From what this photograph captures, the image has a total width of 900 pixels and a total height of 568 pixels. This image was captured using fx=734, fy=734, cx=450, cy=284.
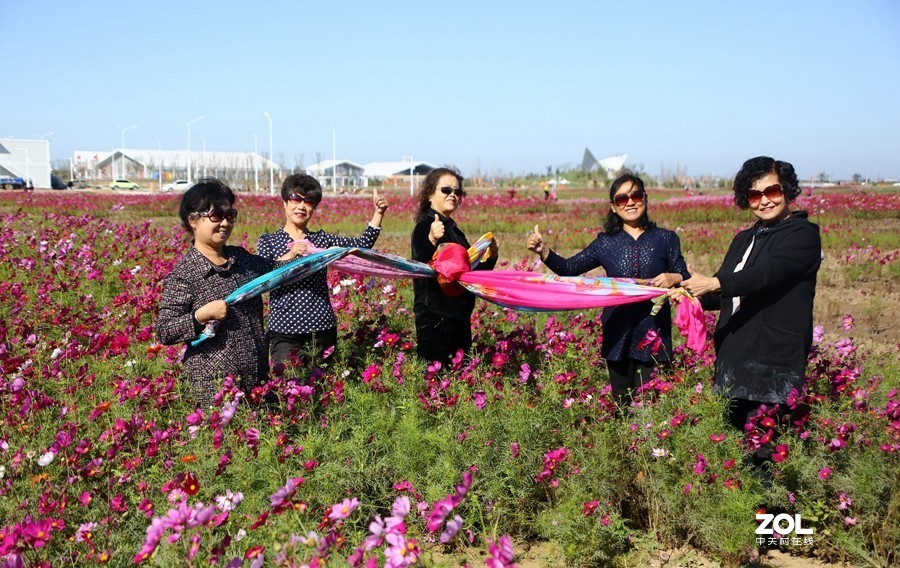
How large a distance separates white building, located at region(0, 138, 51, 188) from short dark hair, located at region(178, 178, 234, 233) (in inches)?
2156

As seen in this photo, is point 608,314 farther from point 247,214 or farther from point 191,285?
point 247,214

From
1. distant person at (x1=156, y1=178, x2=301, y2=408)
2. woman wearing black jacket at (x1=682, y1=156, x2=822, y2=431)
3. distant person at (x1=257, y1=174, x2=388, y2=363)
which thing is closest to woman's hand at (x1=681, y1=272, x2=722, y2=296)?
woman wearing black jacket at (x1=682, y1=156, x2=822, y2=431)

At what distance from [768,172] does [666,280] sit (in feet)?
2.27

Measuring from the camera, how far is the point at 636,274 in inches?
151

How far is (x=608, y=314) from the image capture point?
3875mm

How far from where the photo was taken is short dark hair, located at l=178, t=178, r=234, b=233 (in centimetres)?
321

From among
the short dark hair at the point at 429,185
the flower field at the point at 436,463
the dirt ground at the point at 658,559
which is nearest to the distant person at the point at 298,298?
the flower field at the point at 436,463

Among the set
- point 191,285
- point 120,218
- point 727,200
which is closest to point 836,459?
point 191,285

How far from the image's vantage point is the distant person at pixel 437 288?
156 inches

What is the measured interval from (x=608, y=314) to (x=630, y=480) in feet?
3.35

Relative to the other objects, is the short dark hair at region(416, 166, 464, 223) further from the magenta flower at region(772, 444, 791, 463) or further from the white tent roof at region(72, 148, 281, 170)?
the white tent roof at region(72, 148, 281, 170)

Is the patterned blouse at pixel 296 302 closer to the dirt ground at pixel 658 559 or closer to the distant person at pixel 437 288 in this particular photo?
the distant person at pixel 437 288

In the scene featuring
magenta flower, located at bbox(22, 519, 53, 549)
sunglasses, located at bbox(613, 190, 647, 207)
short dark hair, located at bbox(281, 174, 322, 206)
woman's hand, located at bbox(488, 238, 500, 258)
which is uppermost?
short dark hair, located at bbox(281, 174, 322, 206)

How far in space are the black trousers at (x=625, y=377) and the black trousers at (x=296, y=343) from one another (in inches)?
60.7
